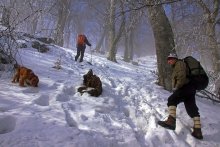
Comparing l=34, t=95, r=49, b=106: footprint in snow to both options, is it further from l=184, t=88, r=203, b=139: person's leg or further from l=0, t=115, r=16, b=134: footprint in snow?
l=184, t=88, r=203, b=139: person's leg

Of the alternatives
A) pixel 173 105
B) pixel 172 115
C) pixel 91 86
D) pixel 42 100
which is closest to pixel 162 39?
pixel 91 86

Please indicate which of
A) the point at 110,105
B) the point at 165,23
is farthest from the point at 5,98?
the point at 165,23

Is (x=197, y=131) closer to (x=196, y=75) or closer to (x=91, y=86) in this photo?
(x=196, y=75)

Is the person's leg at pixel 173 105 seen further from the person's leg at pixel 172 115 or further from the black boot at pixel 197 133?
the black boot at pixel 197 133

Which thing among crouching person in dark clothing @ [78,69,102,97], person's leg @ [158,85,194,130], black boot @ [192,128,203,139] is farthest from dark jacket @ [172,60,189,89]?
crouching person in dark clothing @ [78,69,102,97]

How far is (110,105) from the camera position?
7055 millimetres

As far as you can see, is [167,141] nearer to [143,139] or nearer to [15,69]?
[143,139]

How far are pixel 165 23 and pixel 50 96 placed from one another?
14.8ft

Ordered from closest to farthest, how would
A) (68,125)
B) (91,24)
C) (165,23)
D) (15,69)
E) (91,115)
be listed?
(68,125) < (91,115) < (15,69) < (165,23) < (91,24)

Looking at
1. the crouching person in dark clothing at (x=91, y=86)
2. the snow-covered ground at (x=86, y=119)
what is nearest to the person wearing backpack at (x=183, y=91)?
the snow-covered ground at (x=86, y=119)

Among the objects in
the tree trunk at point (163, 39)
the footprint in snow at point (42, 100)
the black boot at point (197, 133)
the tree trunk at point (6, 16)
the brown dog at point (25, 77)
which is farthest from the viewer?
the tree trunk at point (163, 39)

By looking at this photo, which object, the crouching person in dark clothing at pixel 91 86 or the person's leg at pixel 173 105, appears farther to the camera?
the crouching person in dark clothing at pixel 91 86

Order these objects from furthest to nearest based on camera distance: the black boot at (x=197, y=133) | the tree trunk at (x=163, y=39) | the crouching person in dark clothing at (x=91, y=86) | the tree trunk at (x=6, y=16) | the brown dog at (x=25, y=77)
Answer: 1. the tree trunk at (x=163, y=39)
2. the crouching person in dark clothing at (x=91, y=86)
3. the brown dog at (x=25, y=77)
4. the tree trunk at (x=6, y=16)
5. the black boot at (x=197, y=133)

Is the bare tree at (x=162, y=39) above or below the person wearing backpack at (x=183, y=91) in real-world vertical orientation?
above
